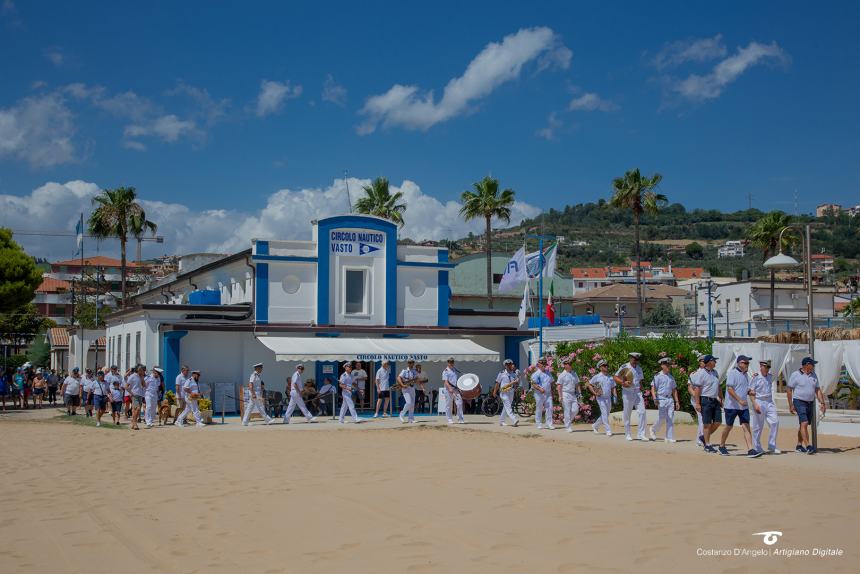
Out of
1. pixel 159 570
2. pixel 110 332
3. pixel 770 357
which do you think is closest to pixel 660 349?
pixel 770 357

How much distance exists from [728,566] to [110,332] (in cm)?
3341

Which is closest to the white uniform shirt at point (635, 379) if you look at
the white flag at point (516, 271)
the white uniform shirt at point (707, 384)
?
the white uniform shirt at point (707, 384)

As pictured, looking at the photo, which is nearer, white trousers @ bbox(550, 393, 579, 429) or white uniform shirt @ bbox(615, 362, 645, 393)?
white uniform shirt @ bbox(615, 362, 645, 393)

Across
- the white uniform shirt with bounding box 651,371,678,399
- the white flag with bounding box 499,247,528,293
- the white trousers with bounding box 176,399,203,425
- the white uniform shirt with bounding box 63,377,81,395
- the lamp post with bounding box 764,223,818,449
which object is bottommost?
the white trousers with bounding box 176,399,203,425

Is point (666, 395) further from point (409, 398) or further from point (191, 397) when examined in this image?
point (191, 397)

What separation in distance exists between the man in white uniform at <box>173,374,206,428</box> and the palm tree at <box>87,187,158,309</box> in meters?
Answer: 26.9

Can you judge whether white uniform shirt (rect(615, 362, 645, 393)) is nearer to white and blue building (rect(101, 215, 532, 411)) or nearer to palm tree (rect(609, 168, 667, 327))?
white and blue building (rect(101, 215, 532, 411))

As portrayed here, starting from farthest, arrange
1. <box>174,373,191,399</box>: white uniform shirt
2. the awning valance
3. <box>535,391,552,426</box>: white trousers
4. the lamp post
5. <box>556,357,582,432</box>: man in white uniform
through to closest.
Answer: the awning valance < <box>174,373,191,399</box>: white uniform shirt < <box>535,391,552,426</box>: white trousers < <box>556,357,582,432</box>: man in white uniform < the lamp post

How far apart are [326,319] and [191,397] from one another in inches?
316

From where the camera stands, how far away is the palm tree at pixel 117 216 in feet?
157

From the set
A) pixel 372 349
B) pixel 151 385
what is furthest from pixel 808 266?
pixel 151 385

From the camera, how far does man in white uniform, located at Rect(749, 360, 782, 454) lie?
Result: 15508 mm

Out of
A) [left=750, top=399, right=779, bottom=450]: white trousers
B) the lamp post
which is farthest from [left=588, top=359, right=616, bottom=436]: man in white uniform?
the lamp post

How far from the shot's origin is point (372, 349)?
94.1ft
